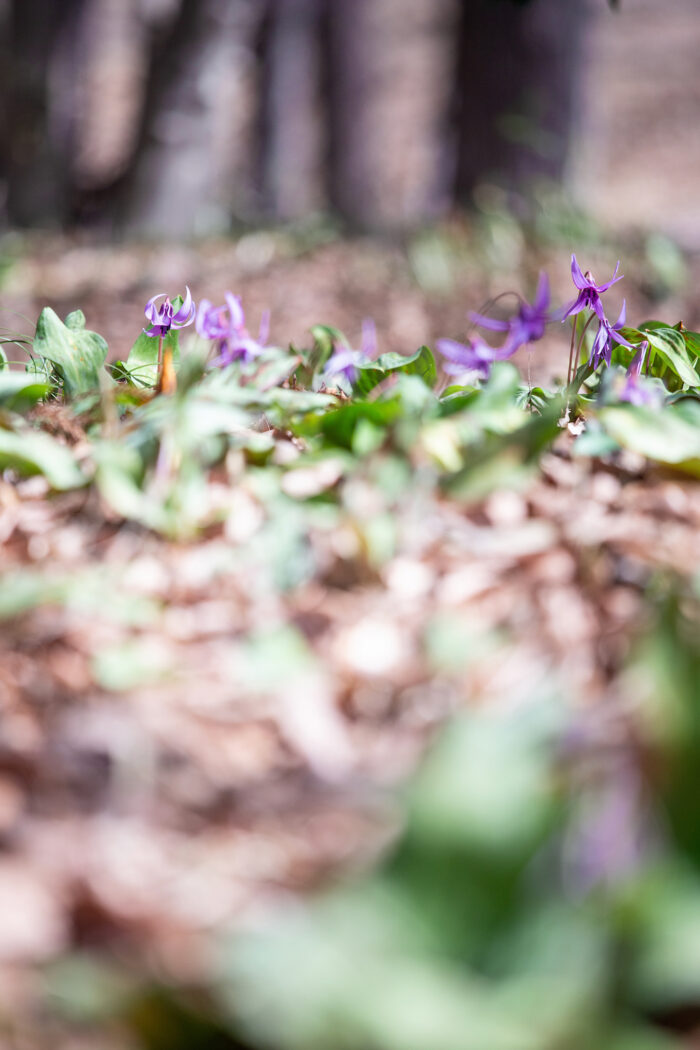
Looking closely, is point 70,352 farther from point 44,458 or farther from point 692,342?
point 692,342

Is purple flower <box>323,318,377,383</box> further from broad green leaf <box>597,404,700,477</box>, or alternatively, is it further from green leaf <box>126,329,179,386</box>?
broad green leaf <box>597,404,700,477</box>

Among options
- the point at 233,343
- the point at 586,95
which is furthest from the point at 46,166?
the point at 233,343

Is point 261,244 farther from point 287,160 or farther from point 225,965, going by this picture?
point 287,160

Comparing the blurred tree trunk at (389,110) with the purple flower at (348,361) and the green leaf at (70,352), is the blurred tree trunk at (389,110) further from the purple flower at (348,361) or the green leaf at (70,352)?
the green leaf at (70,352)

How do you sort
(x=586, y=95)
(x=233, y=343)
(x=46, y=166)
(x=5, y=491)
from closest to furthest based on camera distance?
(x=5, y=491)
(x=233, y=343)
(x=586, y=95)
(x=46, y=166)

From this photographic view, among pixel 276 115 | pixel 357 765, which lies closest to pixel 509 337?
pixel 357 765

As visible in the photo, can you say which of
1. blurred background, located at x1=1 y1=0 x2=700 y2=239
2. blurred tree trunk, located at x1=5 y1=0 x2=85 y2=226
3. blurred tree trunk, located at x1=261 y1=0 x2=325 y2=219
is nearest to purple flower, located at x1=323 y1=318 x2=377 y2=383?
blurred background, located at x1=1 y1=0 x2=700 y2=239
